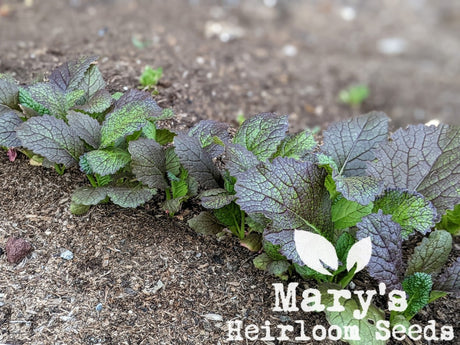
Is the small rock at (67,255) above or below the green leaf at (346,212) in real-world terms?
below

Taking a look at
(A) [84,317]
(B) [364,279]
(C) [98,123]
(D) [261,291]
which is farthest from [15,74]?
(B) [364,279]

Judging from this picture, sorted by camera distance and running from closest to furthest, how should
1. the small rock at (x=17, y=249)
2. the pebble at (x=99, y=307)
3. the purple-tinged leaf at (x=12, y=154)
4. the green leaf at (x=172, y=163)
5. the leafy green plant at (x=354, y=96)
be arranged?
the pebble at (x=99, y=307) < the small rock at (x=17, y=249) < the green leaf at (x=172, y=163) < the purple-tinged leaf at (x=12, y=154) < the leafy green plant at (x=354, y=96)

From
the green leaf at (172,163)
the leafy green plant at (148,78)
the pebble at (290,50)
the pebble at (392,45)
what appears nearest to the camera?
the green leaf at (172,163)

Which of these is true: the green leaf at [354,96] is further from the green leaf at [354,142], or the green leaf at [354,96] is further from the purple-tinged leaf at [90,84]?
the purple-tinged leaf at [90,84]

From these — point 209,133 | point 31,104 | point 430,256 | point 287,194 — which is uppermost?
point 31,104

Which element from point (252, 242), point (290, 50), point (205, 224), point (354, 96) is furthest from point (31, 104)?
point (290, 50)

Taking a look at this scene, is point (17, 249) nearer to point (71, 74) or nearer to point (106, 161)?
point (106, 161)

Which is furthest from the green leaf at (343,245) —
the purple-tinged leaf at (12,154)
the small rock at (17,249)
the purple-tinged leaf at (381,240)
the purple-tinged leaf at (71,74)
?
the purple-tinged leaf at (12,154)
